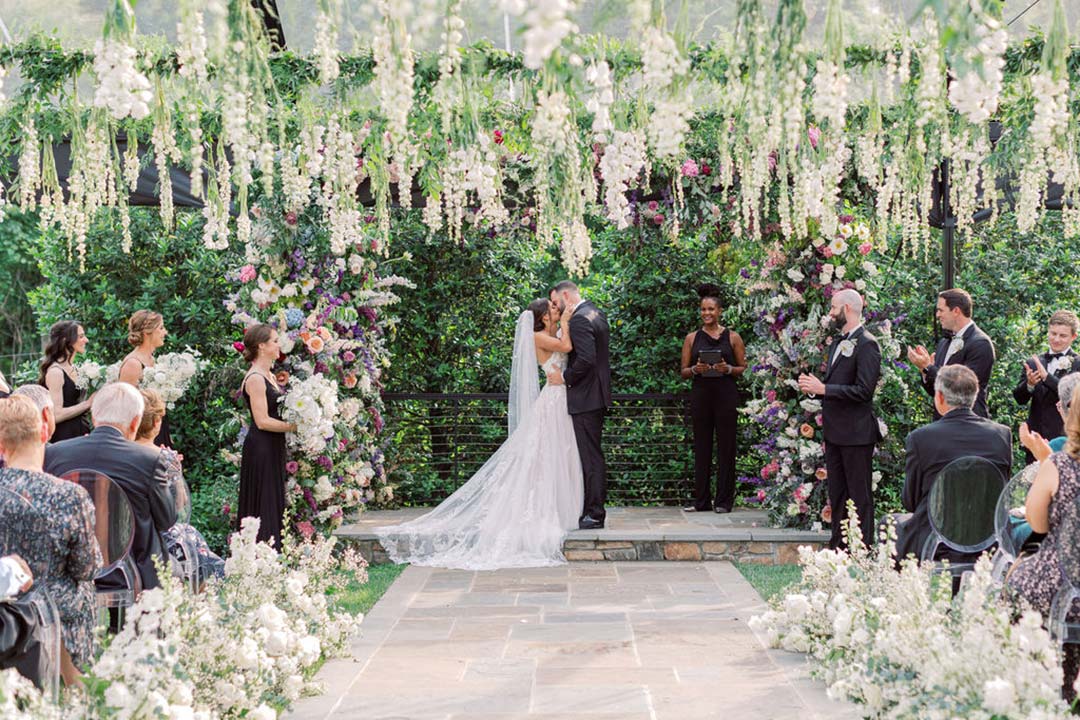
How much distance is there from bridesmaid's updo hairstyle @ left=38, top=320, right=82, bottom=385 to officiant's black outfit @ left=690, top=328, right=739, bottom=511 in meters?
4.42

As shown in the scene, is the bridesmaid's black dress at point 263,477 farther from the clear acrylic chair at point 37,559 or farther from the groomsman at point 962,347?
the groomsman at point 962,347

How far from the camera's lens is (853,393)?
686cm

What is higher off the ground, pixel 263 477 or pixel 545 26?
pixel 545 26

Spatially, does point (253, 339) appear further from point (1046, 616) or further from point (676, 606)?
A: point (1046, 616)

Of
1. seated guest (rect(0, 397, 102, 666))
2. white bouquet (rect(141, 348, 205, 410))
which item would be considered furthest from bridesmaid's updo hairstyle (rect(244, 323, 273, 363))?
seated guest (rect(0, 397, 102, 666))

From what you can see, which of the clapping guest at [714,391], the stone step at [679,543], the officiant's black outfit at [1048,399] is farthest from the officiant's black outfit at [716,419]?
the officiant's black outfit at [1048,399]

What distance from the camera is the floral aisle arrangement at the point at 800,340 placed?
768 centimetres

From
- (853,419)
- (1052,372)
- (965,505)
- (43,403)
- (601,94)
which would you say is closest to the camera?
(601,94)

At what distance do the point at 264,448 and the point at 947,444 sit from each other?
12.4 feet

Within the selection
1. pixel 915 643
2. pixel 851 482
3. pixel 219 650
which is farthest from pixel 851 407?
pixel 219 650

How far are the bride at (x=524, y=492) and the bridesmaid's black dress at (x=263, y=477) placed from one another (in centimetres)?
117

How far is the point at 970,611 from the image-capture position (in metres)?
3.36

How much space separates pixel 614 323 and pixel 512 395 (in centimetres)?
250

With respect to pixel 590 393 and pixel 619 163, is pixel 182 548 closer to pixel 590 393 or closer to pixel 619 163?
pixel 619 163
